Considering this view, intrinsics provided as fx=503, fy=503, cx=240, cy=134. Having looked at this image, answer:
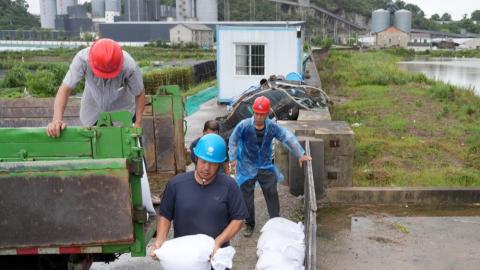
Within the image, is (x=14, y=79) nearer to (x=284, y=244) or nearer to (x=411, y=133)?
(x=411, y=133)

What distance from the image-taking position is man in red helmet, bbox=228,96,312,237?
5.40 m

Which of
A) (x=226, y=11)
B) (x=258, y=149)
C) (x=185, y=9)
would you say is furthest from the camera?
(x=226, y=11)

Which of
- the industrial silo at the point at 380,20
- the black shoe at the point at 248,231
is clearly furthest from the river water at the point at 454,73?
the industrial silo at the point at 380,20

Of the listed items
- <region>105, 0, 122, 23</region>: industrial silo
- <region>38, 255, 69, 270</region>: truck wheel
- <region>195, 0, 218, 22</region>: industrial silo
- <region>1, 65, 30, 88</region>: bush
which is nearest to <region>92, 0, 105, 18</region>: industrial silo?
<region>105, 0, 122, 23</region>: industrial silo

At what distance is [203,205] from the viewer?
3.34 metres

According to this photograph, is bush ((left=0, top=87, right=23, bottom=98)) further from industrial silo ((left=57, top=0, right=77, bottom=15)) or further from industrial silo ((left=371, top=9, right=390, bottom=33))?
industrial silo ((left=57, top=0, right=77, bottom=15))

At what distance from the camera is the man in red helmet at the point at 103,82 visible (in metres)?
3.97

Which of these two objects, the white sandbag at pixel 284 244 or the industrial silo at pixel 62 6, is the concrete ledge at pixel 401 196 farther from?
the industrial silo at pixel 62 6

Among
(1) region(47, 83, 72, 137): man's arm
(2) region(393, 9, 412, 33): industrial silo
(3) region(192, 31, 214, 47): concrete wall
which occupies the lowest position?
(1) region(47, 83, 72, 137): man's arm

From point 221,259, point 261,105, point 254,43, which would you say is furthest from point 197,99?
point 221,259

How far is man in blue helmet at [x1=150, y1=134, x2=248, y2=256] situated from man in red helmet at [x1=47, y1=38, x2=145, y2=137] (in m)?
1.15

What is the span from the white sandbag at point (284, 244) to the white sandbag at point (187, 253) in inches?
42.6

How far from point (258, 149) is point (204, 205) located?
2296 mm

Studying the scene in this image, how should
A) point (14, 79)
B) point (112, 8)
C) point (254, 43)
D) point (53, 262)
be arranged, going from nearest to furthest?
point (53, 262), point (254, 43), point (14, 79), point (112, 8)
